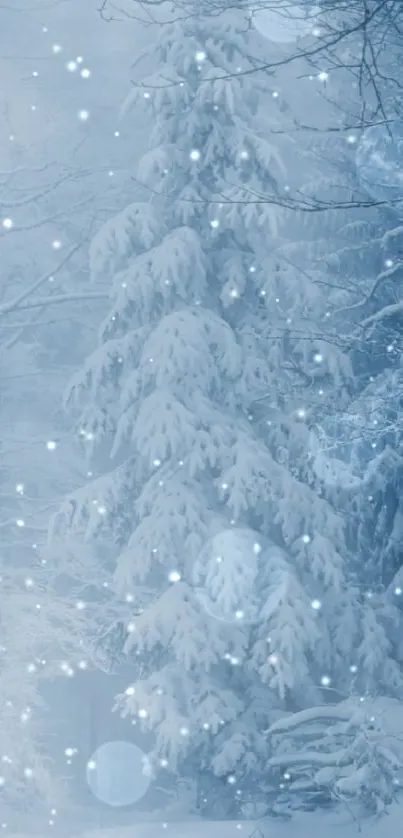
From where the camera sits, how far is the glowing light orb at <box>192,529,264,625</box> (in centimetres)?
1227

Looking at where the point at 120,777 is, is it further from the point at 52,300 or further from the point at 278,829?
the point at 52,300

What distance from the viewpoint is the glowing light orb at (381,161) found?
10859 mm

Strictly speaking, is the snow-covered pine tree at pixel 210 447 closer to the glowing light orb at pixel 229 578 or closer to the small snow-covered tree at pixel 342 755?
the glowing light orb at pixel 229 578

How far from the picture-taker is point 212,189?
13.3m

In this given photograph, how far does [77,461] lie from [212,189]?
7.76m

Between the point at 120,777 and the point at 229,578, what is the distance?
6.55 m

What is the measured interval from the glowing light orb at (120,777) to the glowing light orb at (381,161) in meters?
9.39

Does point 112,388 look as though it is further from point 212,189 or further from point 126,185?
point 126,185

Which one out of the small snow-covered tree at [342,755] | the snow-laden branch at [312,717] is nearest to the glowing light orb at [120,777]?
the small snow-covered tree at [342,755]

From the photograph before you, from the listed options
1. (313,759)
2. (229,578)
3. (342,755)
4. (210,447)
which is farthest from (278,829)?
(210,447)

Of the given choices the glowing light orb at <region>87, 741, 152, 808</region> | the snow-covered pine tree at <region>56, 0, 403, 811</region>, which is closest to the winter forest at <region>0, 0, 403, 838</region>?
the snow-covered pine tree at <region>56, 0, 403, 811</region>

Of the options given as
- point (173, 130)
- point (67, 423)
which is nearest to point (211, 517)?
point (173, 130)

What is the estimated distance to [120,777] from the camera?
17062mm

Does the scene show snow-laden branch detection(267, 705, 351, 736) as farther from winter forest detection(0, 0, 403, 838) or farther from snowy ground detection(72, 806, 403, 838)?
snowy ground detection(72, 806, 403, 838)
